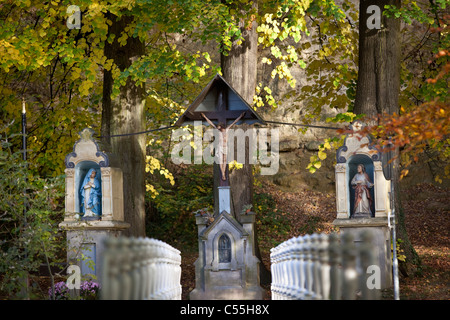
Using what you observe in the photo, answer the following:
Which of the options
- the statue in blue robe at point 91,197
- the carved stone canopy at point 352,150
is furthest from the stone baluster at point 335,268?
the statue in blue robe at point 91,197

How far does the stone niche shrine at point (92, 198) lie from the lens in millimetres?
12766

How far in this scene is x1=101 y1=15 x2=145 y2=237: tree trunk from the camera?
1449 centimetres

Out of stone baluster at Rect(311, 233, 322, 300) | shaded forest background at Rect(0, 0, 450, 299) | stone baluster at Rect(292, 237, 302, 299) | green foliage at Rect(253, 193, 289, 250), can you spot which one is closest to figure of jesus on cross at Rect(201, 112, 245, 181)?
shaded forest background at Rect(0, 0, 450, 299)

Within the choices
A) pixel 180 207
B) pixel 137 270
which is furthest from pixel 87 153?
pixel 180 207

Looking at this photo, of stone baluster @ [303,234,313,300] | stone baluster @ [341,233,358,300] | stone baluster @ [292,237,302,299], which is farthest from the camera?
stone baluster @ [292,237,302,299]

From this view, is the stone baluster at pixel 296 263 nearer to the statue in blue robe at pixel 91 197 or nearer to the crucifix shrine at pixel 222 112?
the crucifix shrine at pixel 222 112

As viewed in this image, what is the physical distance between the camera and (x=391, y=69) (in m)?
14.1

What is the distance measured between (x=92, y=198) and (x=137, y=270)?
6226mm

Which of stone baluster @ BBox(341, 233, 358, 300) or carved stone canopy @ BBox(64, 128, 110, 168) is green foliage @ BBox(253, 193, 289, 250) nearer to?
carved stone canopy @ BBox(64, 128, 110, 168)

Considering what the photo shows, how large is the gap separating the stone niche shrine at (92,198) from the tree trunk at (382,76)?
5.25 metres

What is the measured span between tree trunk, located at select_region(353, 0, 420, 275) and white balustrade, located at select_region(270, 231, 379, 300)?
4.19 metres

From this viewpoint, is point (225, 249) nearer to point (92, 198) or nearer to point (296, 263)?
point (92, 198)

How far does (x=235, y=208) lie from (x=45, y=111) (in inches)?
249
